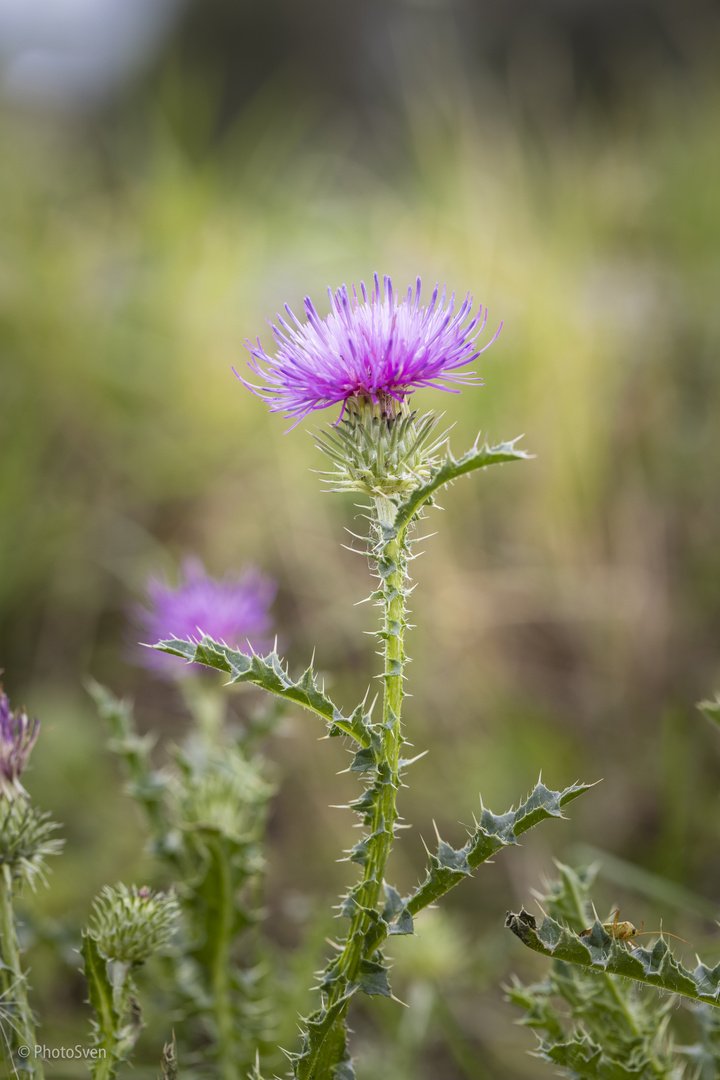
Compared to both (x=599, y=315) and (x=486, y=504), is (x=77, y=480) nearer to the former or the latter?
(x=486, y=504)

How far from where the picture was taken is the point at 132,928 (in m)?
1.17

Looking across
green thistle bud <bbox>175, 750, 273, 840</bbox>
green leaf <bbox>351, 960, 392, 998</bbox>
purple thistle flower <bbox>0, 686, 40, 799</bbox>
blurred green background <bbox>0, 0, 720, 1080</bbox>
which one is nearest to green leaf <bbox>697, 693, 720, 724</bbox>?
blurred green background <bbox>0, 0, 720, 1080</bbox>

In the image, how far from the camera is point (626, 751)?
2834 millimetres

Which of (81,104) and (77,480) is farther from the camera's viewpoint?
(81,104)

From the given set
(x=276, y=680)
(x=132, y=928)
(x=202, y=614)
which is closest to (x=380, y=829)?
(x=276, y=680)

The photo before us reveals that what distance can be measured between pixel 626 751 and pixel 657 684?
0.33 metres

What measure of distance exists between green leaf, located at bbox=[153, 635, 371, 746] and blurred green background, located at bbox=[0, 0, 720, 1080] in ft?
2.88

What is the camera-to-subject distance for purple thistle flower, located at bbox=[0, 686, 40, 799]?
4.03 ft

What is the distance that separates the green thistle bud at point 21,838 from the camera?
1184 mm

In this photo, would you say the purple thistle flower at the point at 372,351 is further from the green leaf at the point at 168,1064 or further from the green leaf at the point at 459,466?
the green leaf at the point at 168,1064

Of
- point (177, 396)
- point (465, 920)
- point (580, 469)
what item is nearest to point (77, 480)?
point (177, 396)

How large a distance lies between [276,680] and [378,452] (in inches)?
14.7

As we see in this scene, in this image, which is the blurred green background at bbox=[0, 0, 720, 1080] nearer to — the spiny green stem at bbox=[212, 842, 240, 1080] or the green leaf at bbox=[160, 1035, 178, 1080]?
the spiny green stem at bbox=[212, 842, 240, 1080]

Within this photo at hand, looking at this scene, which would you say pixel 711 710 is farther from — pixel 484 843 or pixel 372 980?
pixel 372 980
